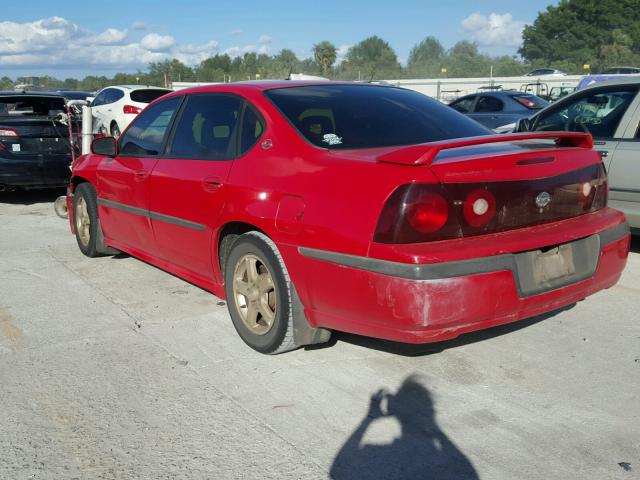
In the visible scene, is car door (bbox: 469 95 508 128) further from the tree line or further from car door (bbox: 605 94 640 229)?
the tree line

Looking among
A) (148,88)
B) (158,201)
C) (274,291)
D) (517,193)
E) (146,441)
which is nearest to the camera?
(146,441)

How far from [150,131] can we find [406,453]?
330 centimetres

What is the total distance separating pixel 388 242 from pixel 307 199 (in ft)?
1.81

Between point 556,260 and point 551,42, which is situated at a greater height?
point 551,42

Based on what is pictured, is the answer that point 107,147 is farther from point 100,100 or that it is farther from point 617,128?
point 100,100

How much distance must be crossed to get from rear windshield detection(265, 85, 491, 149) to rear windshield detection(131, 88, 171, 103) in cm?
1233

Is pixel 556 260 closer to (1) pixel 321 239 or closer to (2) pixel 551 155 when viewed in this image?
(2) pixel 551 155

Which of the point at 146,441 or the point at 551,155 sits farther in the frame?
the point at 551,155

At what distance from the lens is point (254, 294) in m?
3.87

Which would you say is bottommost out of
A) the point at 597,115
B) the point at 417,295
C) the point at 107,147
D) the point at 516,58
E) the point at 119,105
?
the point at 417,295

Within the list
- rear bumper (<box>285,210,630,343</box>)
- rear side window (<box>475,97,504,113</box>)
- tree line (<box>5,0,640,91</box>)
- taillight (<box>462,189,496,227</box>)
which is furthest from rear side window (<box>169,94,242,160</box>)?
tree line (<box>5,0,640,91</box>)

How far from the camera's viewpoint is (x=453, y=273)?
9.66ft

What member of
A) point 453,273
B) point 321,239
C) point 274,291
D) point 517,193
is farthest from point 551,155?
point 274,291

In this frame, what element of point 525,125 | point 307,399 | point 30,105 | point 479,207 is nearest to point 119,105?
point 30,105
